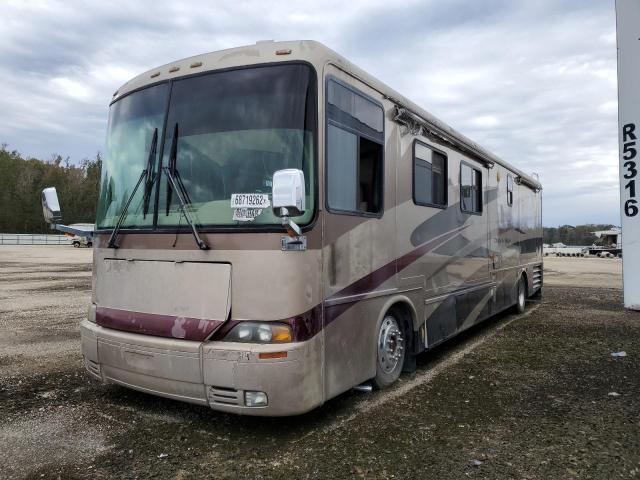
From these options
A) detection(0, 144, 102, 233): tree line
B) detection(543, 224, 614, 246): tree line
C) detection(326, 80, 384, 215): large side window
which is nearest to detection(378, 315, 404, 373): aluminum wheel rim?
detection(326, 80, 384, 215): large side window

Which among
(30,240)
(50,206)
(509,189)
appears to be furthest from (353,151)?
(30,240)

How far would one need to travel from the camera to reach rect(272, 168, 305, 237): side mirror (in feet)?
10.1

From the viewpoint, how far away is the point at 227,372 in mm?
3453

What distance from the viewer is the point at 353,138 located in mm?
4266

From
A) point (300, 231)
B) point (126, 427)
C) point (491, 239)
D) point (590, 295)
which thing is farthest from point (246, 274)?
point (590, 295)

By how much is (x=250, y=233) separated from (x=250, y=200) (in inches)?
9.8

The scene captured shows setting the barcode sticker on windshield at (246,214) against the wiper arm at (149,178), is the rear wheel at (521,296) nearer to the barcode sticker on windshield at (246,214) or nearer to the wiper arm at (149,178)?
the barcode sticker on windshield at (246,214)

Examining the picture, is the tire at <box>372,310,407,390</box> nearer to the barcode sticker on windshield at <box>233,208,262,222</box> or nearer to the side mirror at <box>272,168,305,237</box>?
the barcode sticker on windshield at <box>233,208,262,222</box>

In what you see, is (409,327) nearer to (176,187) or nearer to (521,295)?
(176,187)

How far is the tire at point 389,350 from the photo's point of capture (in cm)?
469

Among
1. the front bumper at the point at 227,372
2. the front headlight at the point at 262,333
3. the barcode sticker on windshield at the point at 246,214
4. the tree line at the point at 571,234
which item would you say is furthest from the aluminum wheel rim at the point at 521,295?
the tree line at the point at 571,234

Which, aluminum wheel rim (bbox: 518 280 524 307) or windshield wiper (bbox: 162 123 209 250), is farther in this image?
Result: aluminum wheel rim (bbox: 518 280 524 307)

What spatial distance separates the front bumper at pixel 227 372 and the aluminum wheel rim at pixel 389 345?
1169mm

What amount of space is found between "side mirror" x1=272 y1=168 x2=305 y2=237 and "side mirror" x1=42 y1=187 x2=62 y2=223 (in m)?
2.59
